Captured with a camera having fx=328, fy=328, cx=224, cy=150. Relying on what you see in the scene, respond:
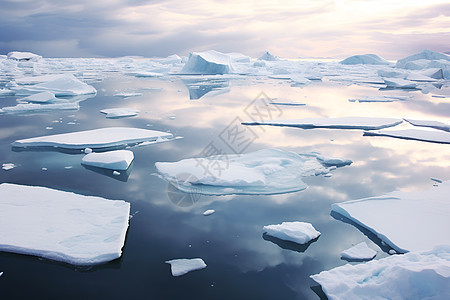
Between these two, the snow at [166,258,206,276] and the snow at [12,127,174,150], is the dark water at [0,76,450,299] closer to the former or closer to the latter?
the snow at [166,258,206,276]

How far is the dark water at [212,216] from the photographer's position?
2553 millimetres

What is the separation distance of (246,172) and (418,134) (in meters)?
5.04

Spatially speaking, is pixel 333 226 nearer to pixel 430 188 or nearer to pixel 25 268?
pixel 430 188

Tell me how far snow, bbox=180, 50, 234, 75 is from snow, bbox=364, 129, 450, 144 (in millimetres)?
19618

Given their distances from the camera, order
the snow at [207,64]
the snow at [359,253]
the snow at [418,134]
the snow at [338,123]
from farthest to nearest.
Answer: the snow at [207,64], the snow at [338,123], the snow at [418,134], the snow at [359,253]

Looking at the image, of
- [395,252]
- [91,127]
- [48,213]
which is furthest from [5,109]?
[395,252]

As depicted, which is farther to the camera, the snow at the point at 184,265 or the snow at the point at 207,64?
the snow at the point at 207,64

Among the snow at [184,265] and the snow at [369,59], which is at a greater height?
the snow at [369,59]

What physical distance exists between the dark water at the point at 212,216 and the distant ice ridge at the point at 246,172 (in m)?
0.18

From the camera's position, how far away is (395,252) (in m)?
2.99

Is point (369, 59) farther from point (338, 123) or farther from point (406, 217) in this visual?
point (406, 217)

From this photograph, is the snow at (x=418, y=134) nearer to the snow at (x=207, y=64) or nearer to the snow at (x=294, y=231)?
the snow at (x=294, y=231)

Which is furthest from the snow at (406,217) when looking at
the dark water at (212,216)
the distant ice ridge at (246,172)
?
the distant ice ridge at (246,172)

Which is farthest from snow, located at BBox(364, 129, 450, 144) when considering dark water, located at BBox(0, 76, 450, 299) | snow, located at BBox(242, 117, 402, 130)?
snow, located at BBox(242, 117, 402, 130)
